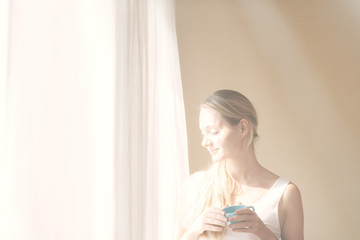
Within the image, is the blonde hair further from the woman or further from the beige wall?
the beige wall

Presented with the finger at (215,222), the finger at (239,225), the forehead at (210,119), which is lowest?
the finger at (239,225)

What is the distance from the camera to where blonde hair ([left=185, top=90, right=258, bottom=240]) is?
5.10 ft

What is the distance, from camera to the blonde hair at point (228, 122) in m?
1.55

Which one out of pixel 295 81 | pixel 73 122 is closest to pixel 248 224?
pixel 73 122

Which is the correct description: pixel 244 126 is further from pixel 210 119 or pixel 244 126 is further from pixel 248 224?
pixel 248 224

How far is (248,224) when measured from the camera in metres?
1.32

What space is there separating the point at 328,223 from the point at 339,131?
0.52 metres

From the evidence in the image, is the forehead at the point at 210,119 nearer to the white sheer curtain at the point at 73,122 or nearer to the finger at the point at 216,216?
the finger at the point at 216,216

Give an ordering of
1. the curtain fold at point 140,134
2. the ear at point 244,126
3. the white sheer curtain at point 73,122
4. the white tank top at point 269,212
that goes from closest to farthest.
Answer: the white sheer curtain at point 73,122, the curtain fold at point 140,134, the white tank top at point 269,212, the ear at point 244,126

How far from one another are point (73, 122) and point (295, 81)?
1960 millimetres

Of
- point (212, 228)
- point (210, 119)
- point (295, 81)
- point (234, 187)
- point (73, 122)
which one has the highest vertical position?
point (295, 81)

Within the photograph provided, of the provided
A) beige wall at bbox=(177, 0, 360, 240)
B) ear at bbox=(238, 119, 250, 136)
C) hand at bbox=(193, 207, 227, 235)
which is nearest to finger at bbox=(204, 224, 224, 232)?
hand at bbox=(193, 207, 227, 235)

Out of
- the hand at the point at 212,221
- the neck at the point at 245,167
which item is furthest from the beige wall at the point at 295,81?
the hand at the point at 212,221

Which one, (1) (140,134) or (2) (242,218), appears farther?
(2) (242,218)
